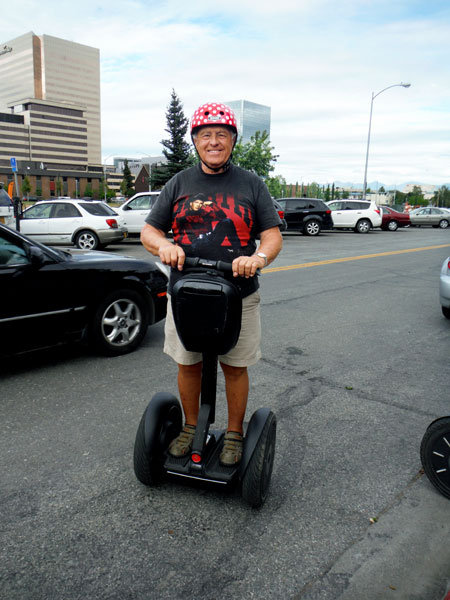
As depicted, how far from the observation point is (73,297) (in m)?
4.72

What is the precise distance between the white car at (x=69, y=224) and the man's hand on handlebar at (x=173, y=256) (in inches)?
522

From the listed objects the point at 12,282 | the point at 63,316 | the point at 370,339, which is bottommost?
the point at 370,339

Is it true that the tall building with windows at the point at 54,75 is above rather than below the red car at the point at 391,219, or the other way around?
above

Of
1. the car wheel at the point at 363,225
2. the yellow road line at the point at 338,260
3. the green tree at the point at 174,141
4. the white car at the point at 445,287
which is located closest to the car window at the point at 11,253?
the white car at the point at 445,287

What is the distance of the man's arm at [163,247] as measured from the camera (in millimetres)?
2371

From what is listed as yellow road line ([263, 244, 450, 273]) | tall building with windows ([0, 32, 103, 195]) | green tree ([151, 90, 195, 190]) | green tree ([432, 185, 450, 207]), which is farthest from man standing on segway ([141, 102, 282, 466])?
green tree ([432, 185, 450, 207])

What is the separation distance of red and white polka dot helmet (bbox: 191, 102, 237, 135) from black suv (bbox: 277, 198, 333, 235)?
21583 millimetres

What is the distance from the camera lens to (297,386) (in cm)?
439

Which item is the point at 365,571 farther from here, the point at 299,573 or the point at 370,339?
the point at 370,339

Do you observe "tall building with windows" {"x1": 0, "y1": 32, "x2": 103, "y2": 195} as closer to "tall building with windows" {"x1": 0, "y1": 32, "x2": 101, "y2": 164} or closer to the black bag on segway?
"tall building with windows" {"x1": 0, "y1": 32, "x2": 101, "y2": 164}

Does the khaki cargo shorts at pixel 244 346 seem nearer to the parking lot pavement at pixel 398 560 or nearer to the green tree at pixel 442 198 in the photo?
the parking lot pavement at pixel 398 560

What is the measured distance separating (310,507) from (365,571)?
49 centimetres

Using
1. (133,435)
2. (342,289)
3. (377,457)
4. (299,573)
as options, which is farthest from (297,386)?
(342,289)

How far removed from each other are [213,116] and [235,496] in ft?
6.36
